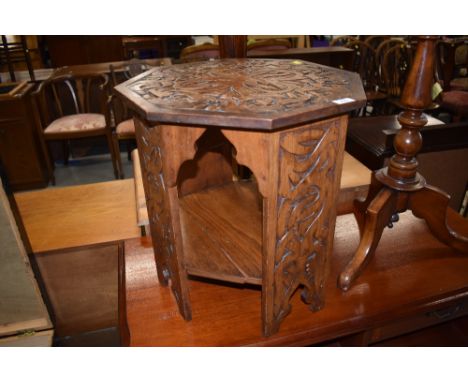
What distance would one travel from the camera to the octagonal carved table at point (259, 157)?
2.27 feet

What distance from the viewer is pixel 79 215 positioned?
1633mm

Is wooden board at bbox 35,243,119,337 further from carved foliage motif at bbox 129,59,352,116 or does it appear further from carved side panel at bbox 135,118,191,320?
carved foliage motif at bbox 129,59,352,116

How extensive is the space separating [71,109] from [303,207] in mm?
3101

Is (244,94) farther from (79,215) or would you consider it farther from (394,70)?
(394,70)

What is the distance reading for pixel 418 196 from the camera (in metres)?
1.18

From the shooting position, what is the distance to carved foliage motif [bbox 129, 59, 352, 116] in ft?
2.32

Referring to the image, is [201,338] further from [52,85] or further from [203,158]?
[52,85]

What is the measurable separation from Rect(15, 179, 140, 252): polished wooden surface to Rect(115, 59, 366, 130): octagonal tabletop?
75 cm

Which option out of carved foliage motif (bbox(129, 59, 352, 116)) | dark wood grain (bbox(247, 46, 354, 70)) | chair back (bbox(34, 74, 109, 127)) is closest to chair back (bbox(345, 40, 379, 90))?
dark wood grain (bbox(247, 46, 354, 70))

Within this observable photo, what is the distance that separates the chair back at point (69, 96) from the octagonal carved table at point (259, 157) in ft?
7.26

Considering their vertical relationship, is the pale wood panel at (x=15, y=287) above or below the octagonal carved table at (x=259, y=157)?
below

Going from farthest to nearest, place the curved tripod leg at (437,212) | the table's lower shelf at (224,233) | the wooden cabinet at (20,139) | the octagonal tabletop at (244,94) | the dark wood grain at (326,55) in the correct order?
the dark wood grain at (326,55)
the wooden cabinet at (20,139)
the curved tripod leg at (437,212)
the table's lower shelf at (224,233)
the octagonal tabletop at (244,94)

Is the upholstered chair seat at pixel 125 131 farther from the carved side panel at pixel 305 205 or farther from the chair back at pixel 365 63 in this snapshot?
the carved side panel at pixel 305 205

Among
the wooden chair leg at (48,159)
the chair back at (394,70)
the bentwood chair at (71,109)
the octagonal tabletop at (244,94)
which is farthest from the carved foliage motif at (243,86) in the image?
the chair back at (394,70)
